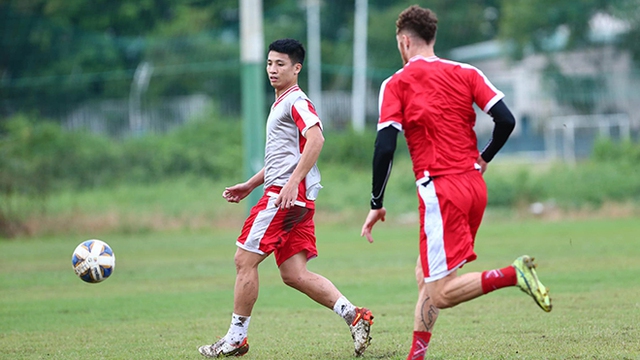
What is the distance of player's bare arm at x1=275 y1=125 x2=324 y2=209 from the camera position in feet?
22.1

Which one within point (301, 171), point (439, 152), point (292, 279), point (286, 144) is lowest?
point (292, 279)

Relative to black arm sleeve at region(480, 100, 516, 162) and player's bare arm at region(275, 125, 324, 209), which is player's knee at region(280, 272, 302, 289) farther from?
black arm sleeve at region(480, 100, 516, 162)

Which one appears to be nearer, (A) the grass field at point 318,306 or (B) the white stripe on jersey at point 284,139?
(B) the white stripe on jersey at point 284,139

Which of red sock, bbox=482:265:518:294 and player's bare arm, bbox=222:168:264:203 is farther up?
player's bare arm, bbox=222:168:264:203

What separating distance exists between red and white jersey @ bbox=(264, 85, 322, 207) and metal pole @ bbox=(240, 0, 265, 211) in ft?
50.4

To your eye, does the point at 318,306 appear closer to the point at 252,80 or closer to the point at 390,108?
the point at 390,108

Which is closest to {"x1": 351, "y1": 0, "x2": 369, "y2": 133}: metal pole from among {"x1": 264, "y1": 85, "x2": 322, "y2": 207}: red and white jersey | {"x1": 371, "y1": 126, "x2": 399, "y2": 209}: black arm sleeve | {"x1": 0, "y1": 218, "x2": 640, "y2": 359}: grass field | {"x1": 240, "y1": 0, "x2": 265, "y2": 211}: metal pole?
{"x1": 240, "y1": 0, "x2": 265, "y2": 211}: metal pole

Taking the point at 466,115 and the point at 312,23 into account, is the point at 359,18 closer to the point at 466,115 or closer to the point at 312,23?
the point at 312,23

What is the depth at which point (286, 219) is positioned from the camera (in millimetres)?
7047

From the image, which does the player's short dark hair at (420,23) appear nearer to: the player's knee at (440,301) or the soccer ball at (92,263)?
the player's knee at (440,301)

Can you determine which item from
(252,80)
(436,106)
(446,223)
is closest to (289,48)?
(436,106)

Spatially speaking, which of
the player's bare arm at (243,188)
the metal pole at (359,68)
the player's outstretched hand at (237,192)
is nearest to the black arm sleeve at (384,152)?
the player's bare arm at (243,188)

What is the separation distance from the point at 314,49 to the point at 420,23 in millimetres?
38472

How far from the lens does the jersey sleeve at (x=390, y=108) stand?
587 centimetres
